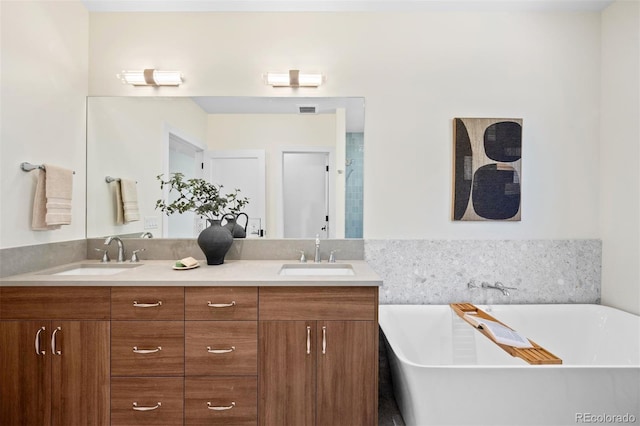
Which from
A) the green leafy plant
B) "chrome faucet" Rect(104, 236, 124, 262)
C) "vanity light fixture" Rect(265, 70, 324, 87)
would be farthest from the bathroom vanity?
"vanity light fixture" Rect(265, 70, 324, 87)

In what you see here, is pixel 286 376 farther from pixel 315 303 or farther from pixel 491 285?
pixel 491 285

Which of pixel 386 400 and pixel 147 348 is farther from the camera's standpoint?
pixel 386 400

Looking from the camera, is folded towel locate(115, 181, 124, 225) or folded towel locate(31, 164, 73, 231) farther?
folded towel locate(115, 181, 124, 225)

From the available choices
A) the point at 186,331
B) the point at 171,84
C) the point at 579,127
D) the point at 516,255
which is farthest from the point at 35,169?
the point at 579,127

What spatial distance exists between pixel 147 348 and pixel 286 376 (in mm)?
725

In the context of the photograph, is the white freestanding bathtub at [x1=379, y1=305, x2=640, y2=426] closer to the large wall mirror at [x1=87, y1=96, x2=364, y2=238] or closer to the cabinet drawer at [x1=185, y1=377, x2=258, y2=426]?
the cabinet drawer at [x1=185, y1=377, x2=258, y2=426]

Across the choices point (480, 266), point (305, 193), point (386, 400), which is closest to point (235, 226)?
point (305, 193)

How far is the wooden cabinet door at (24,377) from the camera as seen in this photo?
163cm

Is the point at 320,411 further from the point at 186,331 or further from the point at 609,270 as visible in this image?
the point at 609,270

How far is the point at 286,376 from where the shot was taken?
5.46ft

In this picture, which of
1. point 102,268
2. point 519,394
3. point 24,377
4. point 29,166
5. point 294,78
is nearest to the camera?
point 519,394

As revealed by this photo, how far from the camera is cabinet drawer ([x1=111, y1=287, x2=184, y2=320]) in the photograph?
166cm

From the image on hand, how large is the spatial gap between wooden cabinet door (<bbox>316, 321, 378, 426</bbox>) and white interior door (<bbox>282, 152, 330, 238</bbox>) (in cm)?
79

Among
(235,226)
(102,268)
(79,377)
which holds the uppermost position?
(235,226)
